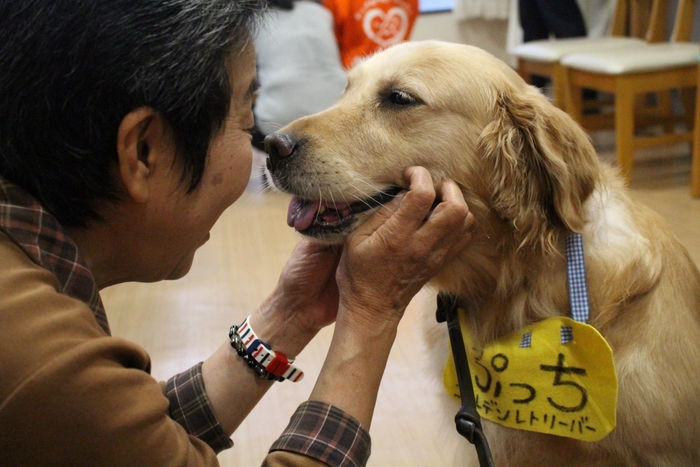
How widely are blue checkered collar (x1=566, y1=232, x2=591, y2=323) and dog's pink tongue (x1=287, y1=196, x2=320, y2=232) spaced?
1.35 ft

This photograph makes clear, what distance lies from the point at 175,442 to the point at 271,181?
511 millimetres

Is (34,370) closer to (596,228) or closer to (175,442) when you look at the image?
(175,442)

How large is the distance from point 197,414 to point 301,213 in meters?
0.38

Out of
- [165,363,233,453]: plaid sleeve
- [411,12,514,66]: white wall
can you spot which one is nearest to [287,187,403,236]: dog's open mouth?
[165,363,233,453]: plaid sleeve

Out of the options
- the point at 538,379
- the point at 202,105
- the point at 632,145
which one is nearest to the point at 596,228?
the point at 538,379

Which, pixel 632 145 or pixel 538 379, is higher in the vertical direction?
pixel 538 379

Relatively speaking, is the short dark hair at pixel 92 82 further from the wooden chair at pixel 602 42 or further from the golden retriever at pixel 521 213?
the wooden chair at pixel 602 42

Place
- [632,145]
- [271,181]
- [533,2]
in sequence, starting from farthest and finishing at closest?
[533,2], [632,145], [271,181]

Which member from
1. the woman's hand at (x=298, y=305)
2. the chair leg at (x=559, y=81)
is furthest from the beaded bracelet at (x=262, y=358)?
the chair leg at (x=559, y=81)

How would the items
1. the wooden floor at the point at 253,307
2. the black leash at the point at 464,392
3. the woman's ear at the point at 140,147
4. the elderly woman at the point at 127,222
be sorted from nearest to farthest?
1. the elderly woman at the point at 127,222
2. the woman's ear at the point at 140,147
3. the black leash at the point at 464,392
4. the wooden floor at the point at 253,307

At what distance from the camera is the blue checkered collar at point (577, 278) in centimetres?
108

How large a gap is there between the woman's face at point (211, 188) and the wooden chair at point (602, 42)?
2934mm

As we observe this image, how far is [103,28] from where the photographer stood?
0.72m

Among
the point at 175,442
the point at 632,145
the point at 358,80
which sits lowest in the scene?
the point at 632,145
